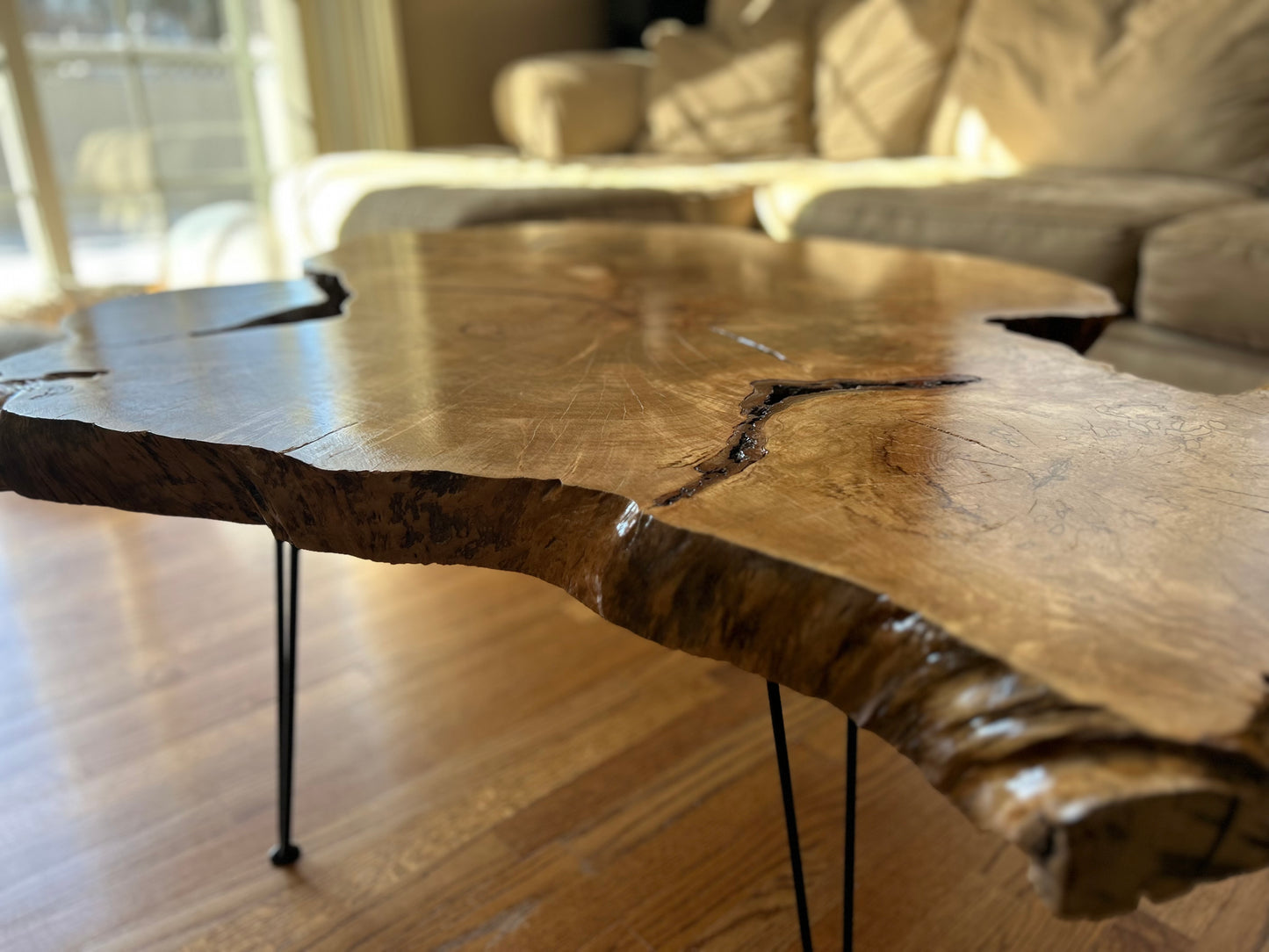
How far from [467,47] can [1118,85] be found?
2.37 metres

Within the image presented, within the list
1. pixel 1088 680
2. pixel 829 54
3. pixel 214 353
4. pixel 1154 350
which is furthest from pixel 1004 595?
pixel 829 54

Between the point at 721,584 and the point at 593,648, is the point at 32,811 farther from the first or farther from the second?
the point at 721,584

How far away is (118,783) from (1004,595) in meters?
0.97

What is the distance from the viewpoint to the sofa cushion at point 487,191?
1.88 m

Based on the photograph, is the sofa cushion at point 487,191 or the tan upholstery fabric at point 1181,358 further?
the sofa cushion at point 487,191

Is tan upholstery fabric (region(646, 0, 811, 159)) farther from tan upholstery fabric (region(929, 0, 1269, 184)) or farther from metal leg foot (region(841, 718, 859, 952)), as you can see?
metal leg foot (region(841, 718, 859, 952))

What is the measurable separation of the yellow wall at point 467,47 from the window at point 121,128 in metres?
0.49

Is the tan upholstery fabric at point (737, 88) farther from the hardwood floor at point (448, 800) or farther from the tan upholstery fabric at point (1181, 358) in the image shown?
the hardwood floor at point (448, 800)

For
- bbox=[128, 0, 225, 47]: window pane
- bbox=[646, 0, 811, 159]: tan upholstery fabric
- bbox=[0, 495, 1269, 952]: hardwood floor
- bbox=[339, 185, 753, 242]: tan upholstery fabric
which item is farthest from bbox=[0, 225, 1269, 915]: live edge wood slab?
bbox=[128, 0, 225, 47]: window pane

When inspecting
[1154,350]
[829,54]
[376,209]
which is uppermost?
[829,54]

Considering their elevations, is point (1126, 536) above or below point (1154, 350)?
above

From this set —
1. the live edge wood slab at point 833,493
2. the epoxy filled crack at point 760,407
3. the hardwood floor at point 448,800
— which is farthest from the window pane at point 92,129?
the epoxy filled crack at point 760,407

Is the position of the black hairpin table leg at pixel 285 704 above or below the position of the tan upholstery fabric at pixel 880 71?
below

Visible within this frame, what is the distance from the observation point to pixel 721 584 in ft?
1.37
